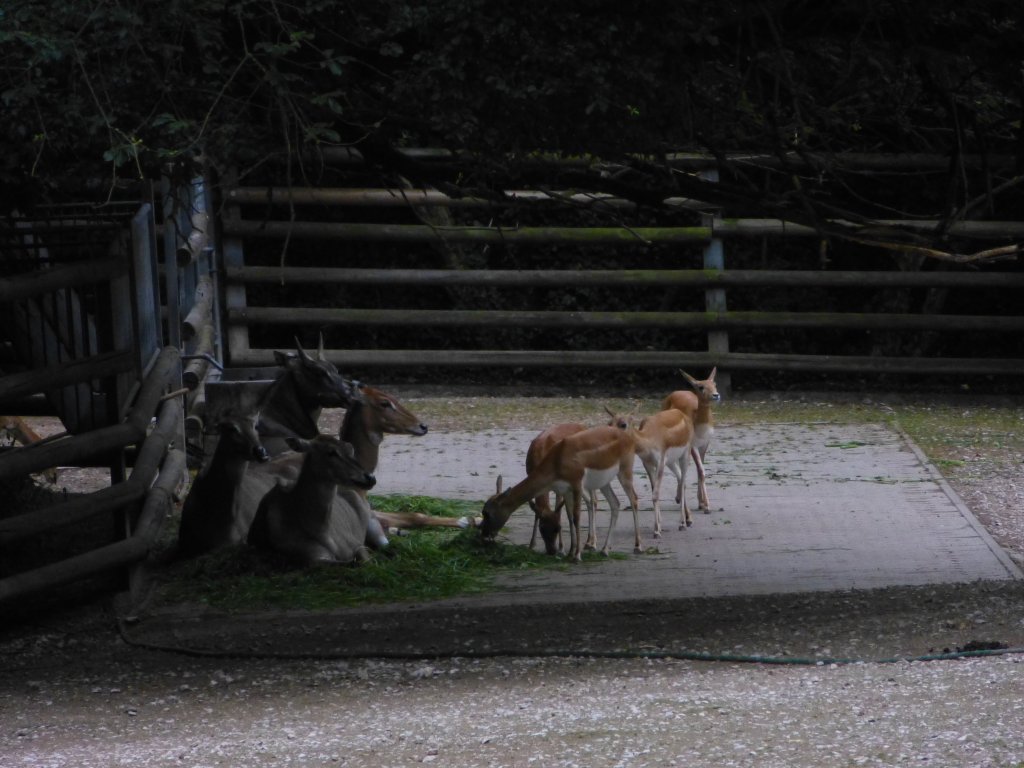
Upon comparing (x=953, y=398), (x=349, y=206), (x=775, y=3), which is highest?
(x=775, y=3)

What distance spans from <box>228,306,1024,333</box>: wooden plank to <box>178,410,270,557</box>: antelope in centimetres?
591

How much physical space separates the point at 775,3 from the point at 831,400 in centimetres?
824

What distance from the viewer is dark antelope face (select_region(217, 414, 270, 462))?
8234 mm

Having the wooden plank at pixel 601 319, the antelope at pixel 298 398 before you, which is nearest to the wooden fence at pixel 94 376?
the antelope at pixel 298 398

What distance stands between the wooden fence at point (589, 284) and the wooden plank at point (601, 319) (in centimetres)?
1

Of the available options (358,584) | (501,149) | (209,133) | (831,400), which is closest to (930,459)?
(831,400)

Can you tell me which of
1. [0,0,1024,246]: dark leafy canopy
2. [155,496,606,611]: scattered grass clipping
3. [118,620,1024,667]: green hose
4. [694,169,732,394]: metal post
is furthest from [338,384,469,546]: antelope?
[694,169,732,394]: metal post

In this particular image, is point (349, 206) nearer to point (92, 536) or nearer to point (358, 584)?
point (92, 536)

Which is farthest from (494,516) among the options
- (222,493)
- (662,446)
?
(222,493)

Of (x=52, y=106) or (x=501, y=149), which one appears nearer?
(x=52, y=106)

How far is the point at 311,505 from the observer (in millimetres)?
8172

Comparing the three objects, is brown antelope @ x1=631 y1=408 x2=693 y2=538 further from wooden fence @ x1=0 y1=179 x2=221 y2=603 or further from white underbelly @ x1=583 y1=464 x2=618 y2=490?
wooden fence @ x1=0 y1=179 x2=221 y2=603

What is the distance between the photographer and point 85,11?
599 cm

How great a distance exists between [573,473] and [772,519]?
1.81m
